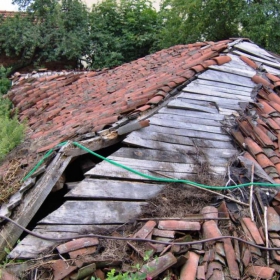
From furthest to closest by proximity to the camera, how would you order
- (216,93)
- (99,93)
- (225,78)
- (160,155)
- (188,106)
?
1. (99,93)
2. (225,78)
3. (216,93)
4. (188,106)
5. (160,155)

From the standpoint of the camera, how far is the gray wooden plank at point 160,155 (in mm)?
3982

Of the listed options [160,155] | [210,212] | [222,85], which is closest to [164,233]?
[210,212]

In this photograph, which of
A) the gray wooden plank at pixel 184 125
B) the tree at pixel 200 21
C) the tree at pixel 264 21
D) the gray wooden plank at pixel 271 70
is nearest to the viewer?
the gray wooden plank at pixel 184 125

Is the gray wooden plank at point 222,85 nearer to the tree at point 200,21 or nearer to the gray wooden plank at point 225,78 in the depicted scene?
the gray wooden plank at point 225,78

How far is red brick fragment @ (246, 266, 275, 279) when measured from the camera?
3240mm

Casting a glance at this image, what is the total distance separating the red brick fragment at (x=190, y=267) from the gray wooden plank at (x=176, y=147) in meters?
1.26

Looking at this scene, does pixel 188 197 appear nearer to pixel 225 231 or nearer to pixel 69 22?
pixel 225 231

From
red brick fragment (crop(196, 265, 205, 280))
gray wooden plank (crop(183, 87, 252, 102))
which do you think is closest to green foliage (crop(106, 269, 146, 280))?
red brick fragment (crop(196, 265, 205, 280))

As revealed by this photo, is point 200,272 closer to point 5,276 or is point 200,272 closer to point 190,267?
point 190,267

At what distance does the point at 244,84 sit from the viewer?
18.4 feet

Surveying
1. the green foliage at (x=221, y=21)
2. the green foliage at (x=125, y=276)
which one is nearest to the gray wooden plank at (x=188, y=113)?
the green foliage at (x=125, y=276)

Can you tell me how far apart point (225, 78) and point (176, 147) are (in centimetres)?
184

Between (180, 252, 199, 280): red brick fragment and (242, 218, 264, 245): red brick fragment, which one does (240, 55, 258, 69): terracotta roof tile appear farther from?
(180, 252, 199, 280): red brick fragment

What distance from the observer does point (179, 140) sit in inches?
171
